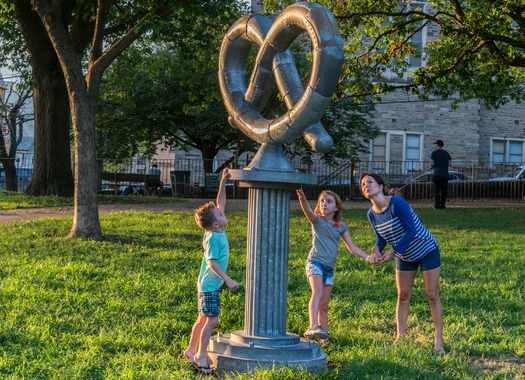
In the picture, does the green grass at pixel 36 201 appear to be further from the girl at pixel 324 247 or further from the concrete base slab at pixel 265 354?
the concrete base slab at pixel 265 354

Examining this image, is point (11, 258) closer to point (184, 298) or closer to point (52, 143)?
point (184, 298)

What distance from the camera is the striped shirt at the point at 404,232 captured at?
20.9 ft

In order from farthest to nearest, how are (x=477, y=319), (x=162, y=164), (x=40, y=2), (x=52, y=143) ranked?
(x=162, y=164) < (x=52, y=143) < (x=40, y=2) < (x=477, y=319)

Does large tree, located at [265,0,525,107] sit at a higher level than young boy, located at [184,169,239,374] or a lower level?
higher

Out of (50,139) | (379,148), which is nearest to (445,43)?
(50,139)

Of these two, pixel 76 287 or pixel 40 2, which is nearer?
pixel 76 287

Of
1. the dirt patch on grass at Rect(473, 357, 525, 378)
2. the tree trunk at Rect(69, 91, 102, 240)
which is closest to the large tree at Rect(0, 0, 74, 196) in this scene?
the tree trunk at Rect(69, 91, 102, 240)

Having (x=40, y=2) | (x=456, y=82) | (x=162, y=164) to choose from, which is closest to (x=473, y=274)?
(x=40, y=2)

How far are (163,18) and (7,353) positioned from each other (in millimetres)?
8131

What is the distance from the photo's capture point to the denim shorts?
21.7 feet

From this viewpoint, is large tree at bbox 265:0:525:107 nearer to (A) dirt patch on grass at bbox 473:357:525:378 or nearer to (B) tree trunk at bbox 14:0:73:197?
(B) tree trunk at bbox 14:0:73:197

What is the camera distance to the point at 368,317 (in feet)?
24.6

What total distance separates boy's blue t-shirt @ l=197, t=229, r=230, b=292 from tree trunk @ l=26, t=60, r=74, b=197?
50.1 ft


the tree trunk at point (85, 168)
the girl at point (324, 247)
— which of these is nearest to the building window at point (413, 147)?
the tree trunk at point (85, 168)
